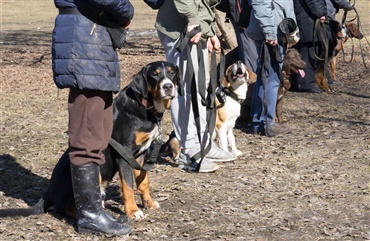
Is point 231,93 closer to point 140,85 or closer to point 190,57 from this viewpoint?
point 190,57

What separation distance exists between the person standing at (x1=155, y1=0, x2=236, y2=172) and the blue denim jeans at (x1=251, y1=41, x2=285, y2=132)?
1582 millimetres

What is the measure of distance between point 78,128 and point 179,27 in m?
1.95

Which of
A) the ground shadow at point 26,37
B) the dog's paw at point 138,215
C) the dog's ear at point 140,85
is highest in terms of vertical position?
the dog's ear at point 140,85

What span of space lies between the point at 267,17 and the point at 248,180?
6.79 ft

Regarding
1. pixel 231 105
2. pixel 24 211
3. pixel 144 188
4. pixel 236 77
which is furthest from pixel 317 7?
pixel 24 211

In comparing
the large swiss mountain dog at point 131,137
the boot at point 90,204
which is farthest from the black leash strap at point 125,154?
the boot at point 90,204

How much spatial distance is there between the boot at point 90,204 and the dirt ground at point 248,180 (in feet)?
0.29

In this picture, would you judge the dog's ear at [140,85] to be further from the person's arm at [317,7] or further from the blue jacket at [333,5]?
the blue jacket at [333,5]

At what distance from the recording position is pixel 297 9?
10.2m

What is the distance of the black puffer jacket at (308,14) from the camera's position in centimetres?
1001

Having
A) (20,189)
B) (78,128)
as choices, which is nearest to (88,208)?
(78,128)

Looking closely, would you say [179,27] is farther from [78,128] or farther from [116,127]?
[78,128]

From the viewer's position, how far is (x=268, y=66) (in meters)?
7.96

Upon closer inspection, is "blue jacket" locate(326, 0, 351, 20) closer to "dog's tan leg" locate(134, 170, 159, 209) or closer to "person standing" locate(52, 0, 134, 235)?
"dog's tan leg" locate(134, 170, 159, 209)
